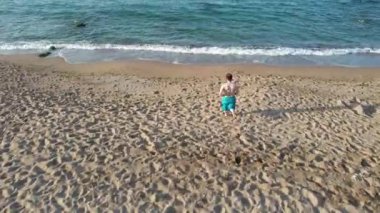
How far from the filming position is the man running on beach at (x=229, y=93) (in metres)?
12.1

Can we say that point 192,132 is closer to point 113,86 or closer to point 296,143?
point 296,143

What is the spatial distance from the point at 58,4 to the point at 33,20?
12.5ft

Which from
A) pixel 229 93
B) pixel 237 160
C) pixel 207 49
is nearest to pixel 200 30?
pixel 207 49

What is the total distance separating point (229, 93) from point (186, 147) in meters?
2.61

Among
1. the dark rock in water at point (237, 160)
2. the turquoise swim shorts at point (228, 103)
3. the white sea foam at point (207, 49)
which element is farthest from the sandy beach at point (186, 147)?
the white sea foam at point (207, 49)

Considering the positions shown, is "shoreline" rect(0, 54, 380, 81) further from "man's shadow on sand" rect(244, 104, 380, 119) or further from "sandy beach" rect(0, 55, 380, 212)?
"man's shadow on sand" rect(244, 104, 380, 119)

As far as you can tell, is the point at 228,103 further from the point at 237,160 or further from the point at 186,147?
the point at 237,160

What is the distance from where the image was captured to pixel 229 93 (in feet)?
40.0

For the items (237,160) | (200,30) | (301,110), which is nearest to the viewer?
(237,160)

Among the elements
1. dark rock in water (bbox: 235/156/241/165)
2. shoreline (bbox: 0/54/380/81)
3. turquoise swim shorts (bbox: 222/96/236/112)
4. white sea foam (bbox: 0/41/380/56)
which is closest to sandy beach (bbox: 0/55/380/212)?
dark rock in water (bbox: 235/156/241/165)

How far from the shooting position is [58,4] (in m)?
30.4

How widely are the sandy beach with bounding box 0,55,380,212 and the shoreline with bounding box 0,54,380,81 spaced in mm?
1991

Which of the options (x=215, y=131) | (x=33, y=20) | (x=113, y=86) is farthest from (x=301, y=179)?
(x=33, y=20)

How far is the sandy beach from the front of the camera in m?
8.46
